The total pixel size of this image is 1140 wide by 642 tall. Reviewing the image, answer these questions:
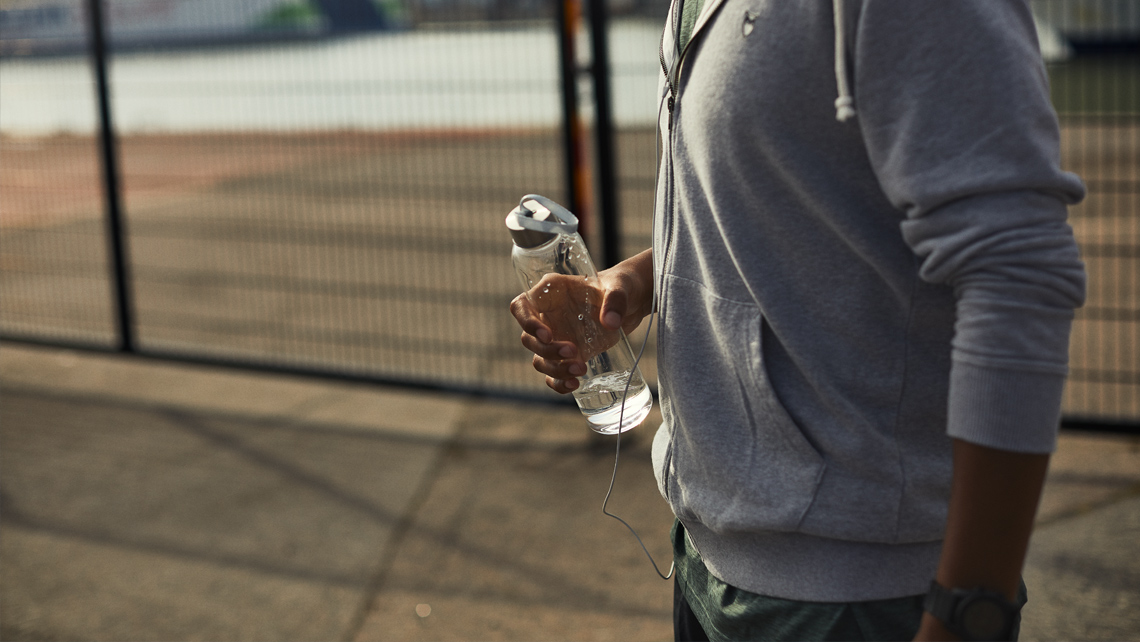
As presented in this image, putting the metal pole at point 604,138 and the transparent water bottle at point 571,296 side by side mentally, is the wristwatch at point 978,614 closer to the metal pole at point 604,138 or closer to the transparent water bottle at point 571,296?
the transparent water bottle at point 571,296

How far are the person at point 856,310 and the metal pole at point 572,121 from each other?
265 centimetres

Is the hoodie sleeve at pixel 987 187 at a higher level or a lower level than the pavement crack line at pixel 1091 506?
higher

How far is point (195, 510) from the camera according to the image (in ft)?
12.3

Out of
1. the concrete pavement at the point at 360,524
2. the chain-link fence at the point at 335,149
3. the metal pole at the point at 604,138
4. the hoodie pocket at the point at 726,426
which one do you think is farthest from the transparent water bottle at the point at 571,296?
the chain-link fence at the point at 335,149

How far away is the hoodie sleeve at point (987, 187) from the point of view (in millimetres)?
954

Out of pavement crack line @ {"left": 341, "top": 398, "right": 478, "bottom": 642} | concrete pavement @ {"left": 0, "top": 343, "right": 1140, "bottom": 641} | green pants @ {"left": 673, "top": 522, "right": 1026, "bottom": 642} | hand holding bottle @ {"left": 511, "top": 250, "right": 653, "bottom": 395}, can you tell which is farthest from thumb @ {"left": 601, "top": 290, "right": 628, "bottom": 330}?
pavement crack line @ {"left": 341, "top": 398, "right": 478, "bottom": 642}

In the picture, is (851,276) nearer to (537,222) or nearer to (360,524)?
(537,222)

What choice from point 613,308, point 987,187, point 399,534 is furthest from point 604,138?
point 987,187

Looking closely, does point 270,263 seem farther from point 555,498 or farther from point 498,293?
point 555,498

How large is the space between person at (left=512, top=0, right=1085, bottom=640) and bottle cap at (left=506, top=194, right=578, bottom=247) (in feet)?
0.54

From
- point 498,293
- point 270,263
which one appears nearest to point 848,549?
point 498,293

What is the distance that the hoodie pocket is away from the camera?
1.19m

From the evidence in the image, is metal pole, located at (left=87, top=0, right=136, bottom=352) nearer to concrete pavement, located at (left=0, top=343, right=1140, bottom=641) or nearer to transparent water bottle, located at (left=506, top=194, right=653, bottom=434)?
concrete pavement, located at (left=0, top=343, right=1140, bottom=641)

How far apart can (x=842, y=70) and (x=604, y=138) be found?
305 cm
